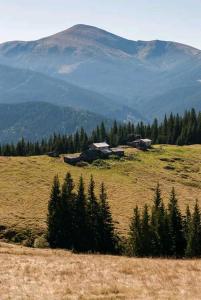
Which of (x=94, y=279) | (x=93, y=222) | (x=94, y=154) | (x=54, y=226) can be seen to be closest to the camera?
(x=94, y=279)

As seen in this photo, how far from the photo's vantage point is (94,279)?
31797mm

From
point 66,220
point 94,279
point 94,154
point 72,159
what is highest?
point 94,279

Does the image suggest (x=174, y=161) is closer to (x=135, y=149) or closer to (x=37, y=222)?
(x=135, y=149)

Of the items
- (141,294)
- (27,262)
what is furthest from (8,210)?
(141,294)

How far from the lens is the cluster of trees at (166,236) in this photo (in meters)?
60.4

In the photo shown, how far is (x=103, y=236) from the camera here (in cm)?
6794

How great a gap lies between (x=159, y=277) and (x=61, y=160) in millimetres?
105745

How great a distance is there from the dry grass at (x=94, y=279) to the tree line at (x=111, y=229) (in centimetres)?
2134

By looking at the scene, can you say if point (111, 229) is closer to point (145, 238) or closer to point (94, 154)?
point (145, 238)

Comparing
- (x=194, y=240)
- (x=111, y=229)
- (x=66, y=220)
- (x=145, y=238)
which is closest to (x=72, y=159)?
(x=66, y=220)

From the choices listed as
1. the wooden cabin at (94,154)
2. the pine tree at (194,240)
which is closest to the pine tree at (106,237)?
the pine tree at (194,240)

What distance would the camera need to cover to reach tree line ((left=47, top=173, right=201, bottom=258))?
61.8 m

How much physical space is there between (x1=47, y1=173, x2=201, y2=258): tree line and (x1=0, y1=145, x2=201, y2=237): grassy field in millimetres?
5678

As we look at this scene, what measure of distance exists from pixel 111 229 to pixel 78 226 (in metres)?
4.67
